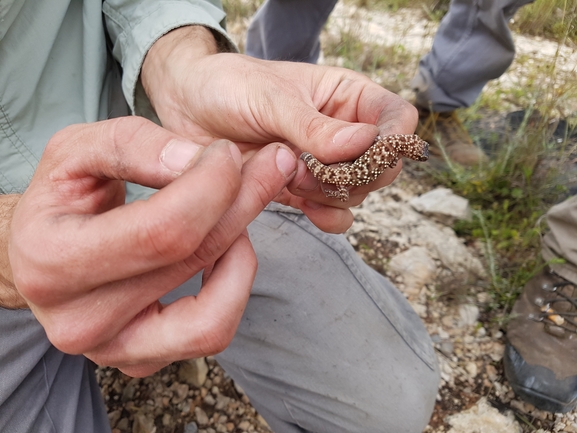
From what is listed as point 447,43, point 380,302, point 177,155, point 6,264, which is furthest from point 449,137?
point 6,264

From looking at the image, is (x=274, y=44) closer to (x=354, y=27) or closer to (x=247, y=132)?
(x=354, y=27)

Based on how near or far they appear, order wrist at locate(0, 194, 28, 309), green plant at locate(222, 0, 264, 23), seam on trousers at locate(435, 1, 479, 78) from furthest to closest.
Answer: green plant at locate(222, 0, 264, 23) → seam on trousers at locate(435, 1, 479, 78) → wrist at locate(0, 194, 28, 309)

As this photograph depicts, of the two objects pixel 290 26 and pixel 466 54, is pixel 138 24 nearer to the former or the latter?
pixel 290 26

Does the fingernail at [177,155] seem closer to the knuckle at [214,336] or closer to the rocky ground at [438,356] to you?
the knuckle at [214,336]

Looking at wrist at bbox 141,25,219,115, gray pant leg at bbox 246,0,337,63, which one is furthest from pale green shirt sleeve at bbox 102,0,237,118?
gray pant leg at bbox 246,0,337,63

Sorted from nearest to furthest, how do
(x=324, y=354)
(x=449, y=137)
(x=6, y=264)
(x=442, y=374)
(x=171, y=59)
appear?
(x=6, y=264)
(x=171, y=59)
(x=324, y=354)
(x=442, y=374)
(x=449, y=137)

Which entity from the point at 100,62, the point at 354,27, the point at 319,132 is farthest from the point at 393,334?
the point at 354,27

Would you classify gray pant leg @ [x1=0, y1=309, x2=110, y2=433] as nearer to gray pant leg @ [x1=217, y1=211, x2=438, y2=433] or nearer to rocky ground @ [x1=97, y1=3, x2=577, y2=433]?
rocky ground @ [x1=97, y1=3, x2=577, y2=433]
